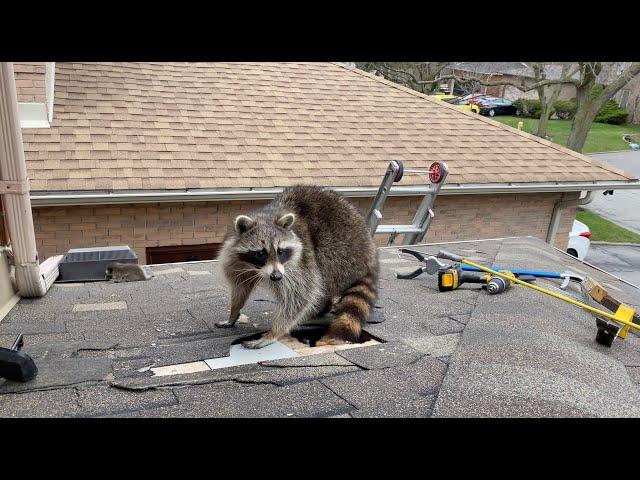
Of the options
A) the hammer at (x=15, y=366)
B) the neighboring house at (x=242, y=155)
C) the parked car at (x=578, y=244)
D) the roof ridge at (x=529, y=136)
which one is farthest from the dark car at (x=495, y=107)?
the hammer at (x=15, y=366)

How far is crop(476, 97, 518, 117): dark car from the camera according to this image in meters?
30.8

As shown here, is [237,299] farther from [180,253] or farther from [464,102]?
[464,102]

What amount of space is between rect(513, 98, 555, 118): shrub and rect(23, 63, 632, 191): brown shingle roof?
23.0 meters

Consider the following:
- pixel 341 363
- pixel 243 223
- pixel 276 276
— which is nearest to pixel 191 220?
pixel 243 223

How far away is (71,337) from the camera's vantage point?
323cm

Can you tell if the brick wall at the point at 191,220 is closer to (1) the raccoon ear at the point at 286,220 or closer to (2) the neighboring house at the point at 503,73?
(1) the raccoon ear at the point at 286,220

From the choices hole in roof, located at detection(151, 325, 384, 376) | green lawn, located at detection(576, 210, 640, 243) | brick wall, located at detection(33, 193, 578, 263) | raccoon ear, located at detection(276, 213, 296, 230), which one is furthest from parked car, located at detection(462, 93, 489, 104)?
hole in roof, located at detection(151, 325, 384, 376)

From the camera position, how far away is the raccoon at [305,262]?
3.30 m

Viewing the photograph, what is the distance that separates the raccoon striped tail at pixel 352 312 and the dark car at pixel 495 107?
28.8 metres

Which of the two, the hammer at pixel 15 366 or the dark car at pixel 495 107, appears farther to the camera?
the dark car at pixel 495 107

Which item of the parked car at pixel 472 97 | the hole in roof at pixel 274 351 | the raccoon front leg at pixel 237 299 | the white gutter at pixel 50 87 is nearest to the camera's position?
the hole in roof at pixel 274 351

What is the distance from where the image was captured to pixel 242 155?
877 cm

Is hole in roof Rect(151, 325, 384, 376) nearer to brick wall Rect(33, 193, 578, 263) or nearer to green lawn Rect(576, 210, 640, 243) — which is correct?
brick wall Rect(33, 193, 578, 263)
